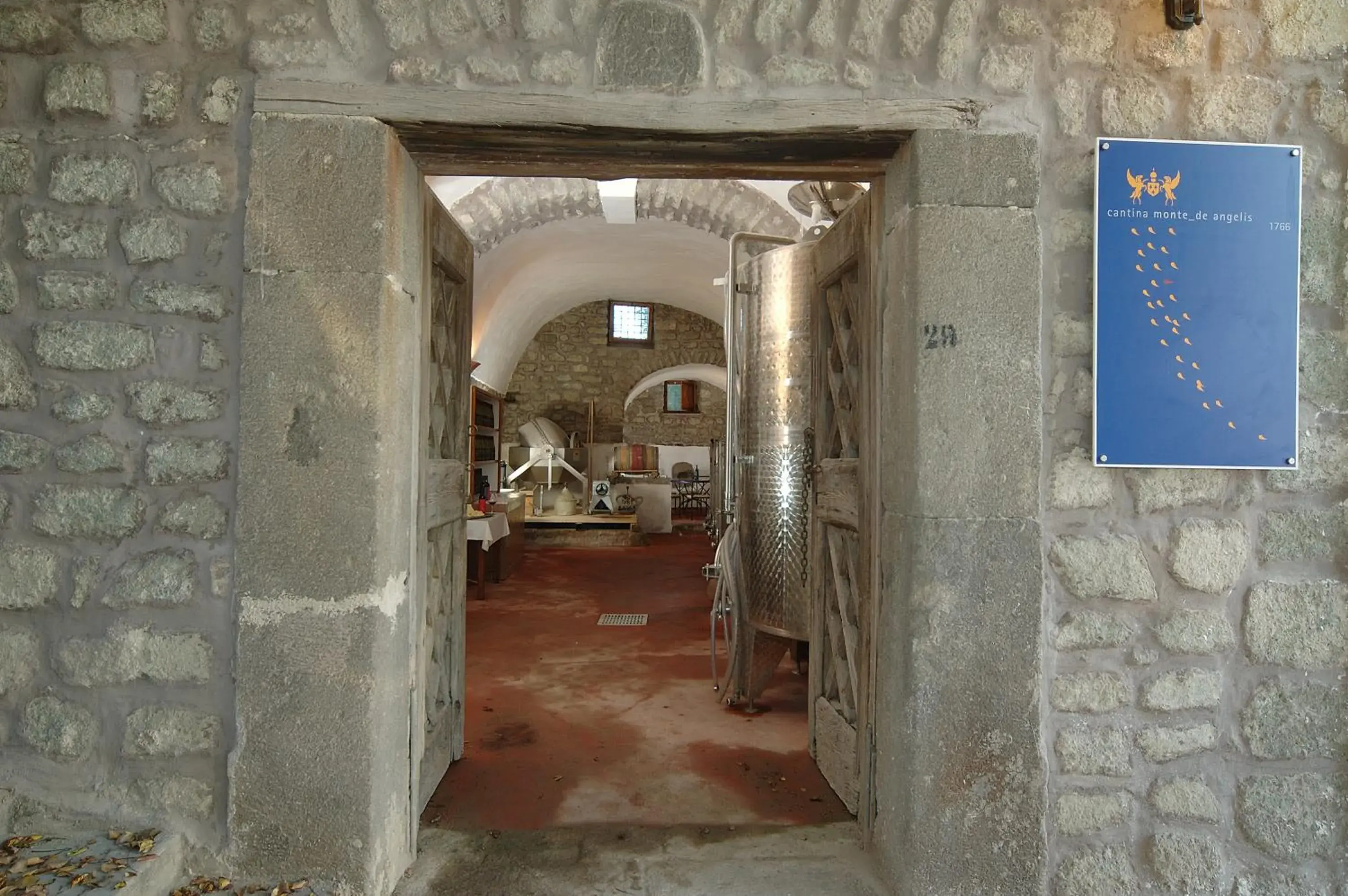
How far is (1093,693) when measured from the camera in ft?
6.64

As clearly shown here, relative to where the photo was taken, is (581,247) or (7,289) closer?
(7,289)

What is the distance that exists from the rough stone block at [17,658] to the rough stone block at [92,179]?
3.71 feet

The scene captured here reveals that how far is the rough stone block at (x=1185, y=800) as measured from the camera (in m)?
2.02

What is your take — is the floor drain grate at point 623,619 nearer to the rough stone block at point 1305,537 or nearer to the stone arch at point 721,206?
the stone arch at point 721,206

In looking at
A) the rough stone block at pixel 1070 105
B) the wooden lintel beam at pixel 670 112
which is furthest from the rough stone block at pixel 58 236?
the rough stone block at pixel 1070 105

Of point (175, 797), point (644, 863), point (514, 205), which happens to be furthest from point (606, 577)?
point (175, 797)

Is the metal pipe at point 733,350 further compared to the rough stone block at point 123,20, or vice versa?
the metal pipe at point 733,350

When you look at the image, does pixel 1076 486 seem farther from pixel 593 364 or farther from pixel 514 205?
pixel 593 364

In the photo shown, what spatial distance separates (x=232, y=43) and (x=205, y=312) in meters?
0.71

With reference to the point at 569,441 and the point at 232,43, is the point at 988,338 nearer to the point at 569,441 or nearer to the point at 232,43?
the point at 232,43

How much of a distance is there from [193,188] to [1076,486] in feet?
8.05

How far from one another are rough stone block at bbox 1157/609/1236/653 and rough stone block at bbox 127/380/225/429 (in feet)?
8.37

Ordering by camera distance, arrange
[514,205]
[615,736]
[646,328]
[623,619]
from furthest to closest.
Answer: [646,328]
[623,619]
[514,205]
[615,736]

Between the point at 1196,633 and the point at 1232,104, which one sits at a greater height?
the point at 1232,104
